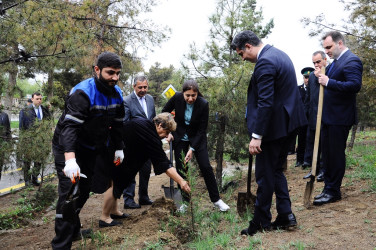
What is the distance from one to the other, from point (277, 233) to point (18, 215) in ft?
13.0

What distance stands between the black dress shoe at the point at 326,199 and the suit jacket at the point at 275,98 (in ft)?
4.14

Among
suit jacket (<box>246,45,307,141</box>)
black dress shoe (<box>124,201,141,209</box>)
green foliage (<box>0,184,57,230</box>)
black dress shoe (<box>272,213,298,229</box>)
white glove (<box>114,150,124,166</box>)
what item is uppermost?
suit jacket (<box>246,45,307,141</box>)

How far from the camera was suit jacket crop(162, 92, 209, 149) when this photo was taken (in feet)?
15.4

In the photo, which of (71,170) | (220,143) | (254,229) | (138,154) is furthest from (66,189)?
(220,143)

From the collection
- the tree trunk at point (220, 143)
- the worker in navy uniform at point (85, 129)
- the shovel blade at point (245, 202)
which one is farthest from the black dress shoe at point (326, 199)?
the worker in navy uniform at point (85, 129)

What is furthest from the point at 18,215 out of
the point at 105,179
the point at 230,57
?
the point at 230,57

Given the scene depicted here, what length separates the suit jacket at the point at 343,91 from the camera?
368 cm

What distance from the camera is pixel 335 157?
3.83 meters

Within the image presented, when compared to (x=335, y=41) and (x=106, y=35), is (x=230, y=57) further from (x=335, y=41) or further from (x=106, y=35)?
(x=106, y=35)

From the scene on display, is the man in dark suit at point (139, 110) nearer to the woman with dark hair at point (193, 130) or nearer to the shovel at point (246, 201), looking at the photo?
the woman with dark hair at point (193, 130)

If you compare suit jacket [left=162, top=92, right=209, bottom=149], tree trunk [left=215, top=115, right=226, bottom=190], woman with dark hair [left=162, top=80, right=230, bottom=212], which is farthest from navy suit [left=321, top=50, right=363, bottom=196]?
tree trunk [left=215, top=115, right=226, bottom=190]

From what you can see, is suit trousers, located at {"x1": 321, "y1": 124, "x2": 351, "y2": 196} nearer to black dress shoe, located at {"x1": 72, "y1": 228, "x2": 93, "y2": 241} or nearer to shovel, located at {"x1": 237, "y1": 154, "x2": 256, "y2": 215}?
shovel, located at {"x1": 237, "y1": 154, "x2": 256, "y2": 215}

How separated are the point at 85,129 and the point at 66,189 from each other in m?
0.60

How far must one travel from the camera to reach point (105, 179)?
3828 mm
